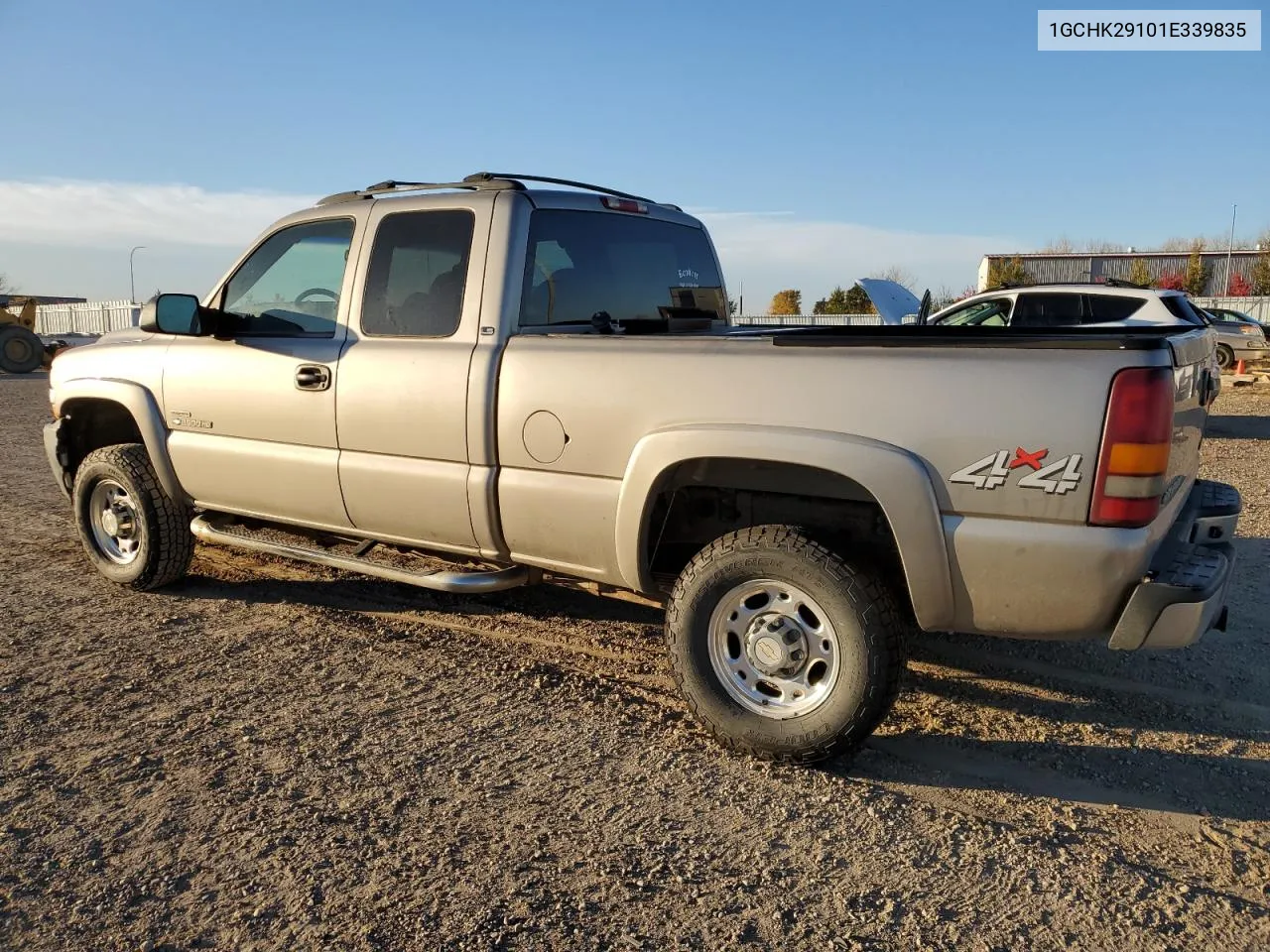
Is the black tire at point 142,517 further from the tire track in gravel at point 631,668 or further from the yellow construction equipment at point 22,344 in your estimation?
the yellow construction equipment at point 22,344

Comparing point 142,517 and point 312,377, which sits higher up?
point 312,377

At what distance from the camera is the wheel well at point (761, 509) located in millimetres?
3486

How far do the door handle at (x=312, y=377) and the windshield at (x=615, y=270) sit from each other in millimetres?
1002

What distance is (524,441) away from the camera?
3.84 meters

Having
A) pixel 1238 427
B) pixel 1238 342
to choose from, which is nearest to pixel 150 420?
pixel 1238 427

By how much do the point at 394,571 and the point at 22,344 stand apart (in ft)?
81.0

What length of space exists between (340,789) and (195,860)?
0.52 m

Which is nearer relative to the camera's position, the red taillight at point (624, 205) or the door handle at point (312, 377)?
the door handle at point (312, 377)

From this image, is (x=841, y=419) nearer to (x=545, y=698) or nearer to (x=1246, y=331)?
(x=545, y=698)

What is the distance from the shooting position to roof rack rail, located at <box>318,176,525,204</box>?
4.27 m

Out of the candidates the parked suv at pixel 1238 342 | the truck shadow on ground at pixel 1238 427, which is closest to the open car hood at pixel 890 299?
the truck shadow on ground at pixel 1238 427

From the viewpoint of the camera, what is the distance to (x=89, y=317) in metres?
43.7

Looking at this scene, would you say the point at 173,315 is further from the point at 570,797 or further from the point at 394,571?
the point at 570,797

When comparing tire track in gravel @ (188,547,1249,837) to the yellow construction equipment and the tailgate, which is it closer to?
the tailgate
